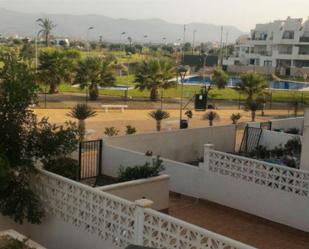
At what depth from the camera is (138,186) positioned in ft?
37.8

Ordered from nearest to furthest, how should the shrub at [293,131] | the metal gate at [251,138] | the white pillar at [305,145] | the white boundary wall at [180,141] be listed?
the white pillar at [305,145]
the white boundary wall at [180,141]
the metal gate at [251,138]
the shrub at [293,131]

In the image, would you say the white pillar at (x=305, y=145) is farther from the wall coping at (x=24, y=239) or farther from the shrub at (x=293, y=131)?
the shrub at (x=293, y=131)

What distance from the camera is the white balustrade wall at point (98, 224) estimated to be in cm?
748

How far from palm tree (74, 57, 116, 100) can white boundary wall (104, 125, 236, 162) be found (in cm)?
1980

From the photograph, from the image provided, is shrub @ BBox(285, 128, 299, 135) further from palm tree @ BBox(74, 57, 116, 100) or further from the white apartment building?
the white apartment building

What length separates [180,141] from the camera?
59.4 ft

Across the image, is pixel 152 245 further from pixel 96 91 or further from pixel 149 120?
→ pixel 96 91

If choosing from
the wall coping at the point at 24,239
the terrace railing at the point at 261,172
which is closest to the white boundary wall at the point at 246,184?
the terrace railing at the point at 261,172

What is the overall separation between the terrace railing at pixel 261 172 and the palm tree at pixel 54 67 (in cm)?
2675

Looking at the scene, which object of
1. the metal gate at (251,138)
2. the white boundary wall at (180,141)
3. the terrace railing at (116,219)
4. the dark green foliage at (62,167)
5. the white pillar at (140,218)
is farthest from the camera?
the metal gate at (251,138)

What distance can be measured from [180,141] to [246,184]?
228 inches

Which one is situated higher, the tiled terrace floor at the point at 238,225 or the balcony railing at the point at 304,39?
the balcony railing at the point at 304,39

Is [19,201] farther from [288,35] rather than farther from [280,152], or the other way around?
[288,35]

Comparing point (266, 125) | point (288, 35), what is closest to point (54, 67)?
point (266, 125)
